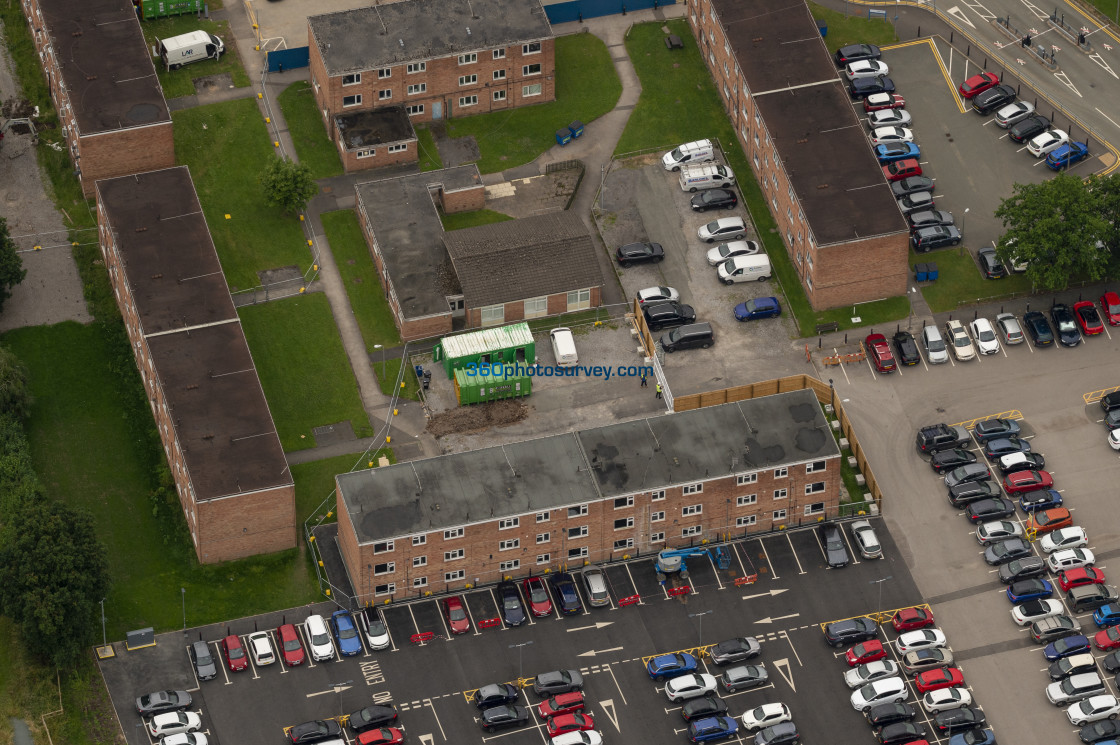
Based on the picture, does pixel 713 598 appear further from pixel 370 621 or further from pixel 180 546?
pixel 180 546

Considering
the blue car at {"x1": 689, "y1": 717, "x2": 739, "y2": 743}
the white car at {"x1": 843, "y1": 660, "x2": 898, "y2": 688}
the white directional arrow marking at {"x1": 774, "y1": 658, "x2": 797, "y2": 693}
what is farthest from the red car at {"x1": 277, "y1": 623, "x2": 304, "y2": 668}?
the white car at {"x1": 843, "y1": 660, "x2": 898, "y2": 688}

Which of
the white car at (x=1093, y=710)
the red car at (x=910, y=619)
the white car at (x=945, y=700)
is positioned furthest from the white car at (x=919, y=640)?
the white car at (x=1093, y=710)

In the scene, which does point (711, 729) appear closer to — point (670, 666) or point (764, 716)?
point (764, 716)

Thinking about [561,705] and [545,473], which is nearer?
[561,705]

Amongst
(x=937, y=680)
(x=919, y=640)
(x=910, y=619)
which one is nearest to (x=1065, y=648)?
(x=937, y=680)

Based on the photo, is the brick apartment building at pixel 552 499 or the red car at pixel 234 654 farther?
the brick apartment building at pixel 552 499

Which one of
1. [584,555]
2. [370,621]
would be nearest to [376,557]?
[370,621]

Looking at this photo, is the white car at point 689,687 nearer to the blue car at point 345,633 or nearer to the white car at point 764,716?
the white car at point 764,716
